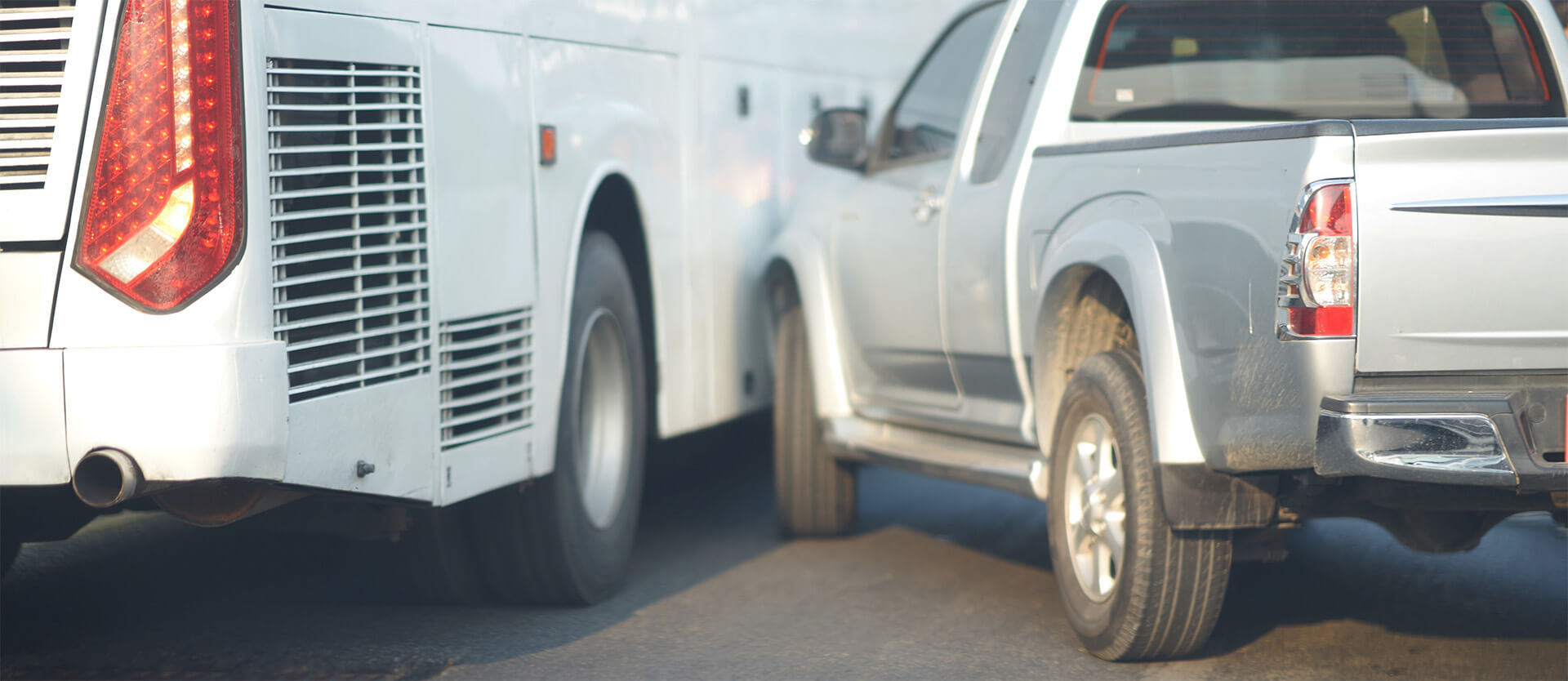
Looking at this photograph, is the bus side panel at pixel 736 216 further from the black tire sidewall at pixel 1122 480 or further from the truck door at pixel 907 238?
the black tire sidewall at pixel 1122 480

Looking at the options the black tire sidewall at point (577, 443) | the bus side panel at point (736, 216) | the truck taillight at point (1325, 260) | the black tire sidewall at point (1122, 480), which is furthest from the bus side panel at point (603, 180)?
the truck taillight at point (1325, 260)

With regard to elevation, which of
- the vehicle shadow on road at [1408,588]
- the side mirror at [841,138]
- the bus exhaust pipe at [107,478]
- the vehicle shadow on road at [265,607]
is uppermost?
the side mirror at [841,138]

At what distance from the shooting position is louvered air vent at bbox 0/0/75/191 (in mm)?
3592

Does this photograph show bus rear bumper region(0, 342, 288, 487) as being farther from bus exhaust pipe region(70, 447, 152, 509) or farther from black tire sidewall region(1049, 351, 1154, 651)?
black tire sidewall region(1049, 351, 1154, 651)

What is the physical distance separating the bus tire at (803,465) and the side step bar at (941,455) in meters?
0.13

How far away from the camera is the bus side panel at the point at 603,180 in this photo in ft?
16.8

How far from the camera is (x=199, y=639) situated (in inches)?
196

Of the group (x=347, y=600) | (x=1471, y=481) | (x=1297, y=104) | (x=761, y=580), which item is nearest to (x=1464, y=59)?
(x=1297, y=104)

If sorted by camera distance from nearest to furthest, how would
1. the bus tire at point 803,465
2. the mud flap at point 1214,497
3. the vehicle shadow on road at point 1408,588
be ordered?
the mud flap at point 1214,497 < the vehicle shadow on road at point 1408,588 < the bus tire at point 803,465

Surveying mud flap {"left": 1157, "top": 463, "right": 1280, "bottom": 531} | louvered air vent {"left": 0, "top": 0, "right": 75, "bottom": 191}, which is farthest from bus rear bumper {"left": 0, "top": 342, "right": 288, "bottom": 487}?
mud flap {"left": 1157, "top": 463, "right": 1280, "bottom": 531}

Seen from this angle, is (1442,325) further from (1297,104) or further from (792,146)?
(792,146)

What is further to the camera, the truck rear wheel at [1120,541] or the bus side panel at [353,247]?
the truck rear wheel at [1120,541]

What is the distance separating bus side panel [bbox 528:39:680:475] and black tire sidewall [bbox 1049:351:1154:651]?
150cm

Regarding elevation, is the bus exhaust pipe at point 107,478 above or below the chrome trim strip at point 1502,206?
below
